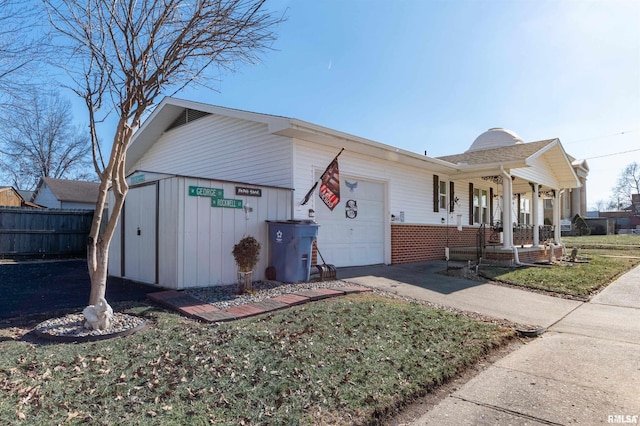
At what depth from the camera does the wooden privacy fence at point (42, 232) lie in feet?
42.4

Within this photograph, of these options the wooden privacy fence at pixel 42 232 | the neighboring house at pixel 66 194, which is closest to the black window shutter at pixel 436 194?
the wooden privacy fence at pixel 42 232

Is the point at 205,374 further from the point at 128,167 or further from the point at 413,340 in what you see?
the point at 128,167

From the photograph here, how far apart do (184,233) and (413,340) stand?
4354 mm

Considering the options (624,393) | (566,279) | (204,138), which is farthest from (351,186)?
(624,393)

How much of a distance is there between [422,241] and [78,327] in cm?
1043

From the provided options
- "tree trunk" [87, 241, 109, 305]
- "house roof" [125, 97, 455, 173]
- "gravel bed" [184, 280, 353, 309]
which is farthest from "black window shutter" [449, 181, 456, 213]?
"tree trunk" [87, 241, 109, 305]

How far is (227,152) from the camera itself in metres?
10.8

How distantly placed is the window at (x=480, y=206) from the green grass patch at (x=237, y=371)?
11.6m

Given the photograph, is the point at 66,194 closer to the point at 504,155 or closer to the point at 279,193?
the point at 279,193

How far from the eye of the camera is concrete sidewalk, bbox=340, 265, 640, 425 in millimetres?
3236

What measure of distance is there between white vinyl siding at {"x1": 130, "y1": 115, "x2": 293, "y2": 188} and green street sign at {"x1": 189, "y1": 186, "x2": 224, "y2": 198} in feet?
6.27

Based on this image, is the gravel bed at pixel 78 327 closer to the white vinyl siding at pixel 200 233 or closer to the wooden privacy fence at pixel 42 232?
the white vinyl siding at pixel 200 233

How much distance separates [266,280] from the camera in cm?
809

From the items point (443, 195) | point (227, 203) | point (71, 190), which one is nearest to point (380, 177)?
point (443, 195)
